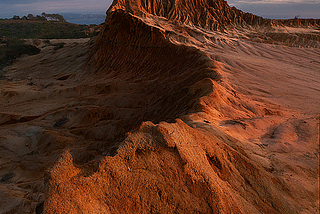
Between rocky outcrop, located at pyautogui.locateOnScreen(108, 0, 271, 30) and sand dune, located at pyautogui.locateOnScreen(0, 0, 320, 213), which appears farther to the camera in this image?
rocky outcrop, located at pyautogui.locateOnScreen(108, 0, 271, 30)

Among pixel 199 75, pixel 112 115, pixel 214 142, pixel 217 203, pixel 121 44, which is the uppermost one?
pixel 121 44

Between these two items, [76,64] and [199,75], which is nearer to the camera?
Result: [199,75]

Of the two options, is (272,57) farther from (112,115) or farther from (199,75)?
(112,115)

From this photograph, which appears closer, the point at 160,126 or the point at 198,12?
the point at 160,126

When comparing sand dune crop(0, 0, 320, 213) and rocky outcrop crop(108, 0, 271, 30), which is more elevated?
rocky outcrop crop(108, 0, 271, 30)

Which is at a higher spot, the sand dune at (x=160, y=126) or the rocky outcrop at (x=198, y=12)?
the rocky outcrop at (x=198, y=12)

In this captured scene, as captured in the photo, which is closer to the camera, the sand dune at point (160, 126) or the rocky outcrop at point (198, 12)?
the sand dune at point (160, 126)

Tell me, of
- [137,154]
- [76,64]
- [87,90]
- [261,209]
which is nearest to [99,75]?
[87,90]

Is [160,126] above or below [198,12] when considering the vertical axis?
below
